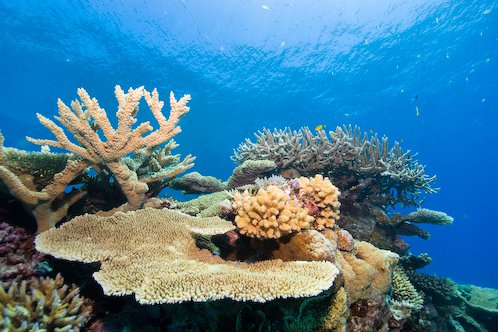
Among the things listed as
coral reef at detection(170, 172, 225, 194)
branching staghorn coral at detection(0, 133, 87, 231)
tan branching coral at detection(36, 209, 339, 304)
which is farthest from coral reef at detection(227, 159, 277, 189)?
branching staghorn coral at detection(0, 133, 87, 231)

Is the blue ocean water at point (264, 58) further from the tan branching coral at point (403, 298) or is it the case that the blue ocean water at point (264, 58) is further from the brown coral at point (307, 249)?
the brown coral at point (307, 249)

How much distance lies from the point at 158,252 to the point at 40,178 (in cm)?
229

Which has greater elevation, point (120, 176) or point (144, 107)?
point (144, 107)

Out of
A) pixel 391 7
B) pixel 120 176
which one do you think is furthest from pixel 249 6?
pixel 120 176

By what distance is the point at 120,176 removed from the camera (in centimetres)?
347

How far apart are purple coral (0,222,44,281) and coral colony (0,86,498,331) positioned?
11mm

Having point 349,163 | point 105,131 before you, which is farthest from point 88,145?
point 349,163

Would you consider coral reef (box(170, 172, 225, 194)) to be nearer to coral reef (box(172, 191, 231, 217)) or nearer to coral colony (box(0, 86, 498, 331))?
coral reef (box(172, 191, 231, 217))

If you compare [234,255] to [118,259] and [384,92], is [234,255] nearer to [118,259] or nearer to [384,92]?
[118,259]

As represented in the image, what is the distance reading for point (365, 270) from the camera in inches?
134

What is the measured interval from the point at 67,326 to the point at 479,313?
11.1 metres

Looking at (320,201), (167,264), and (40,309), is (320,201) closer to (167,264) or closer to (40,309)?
(167,264)

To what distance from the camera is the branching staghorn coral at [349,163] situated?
21.6 ft

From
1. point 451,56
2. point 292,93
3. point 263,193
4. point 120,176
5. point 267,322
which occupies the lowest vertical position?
point 267,322
